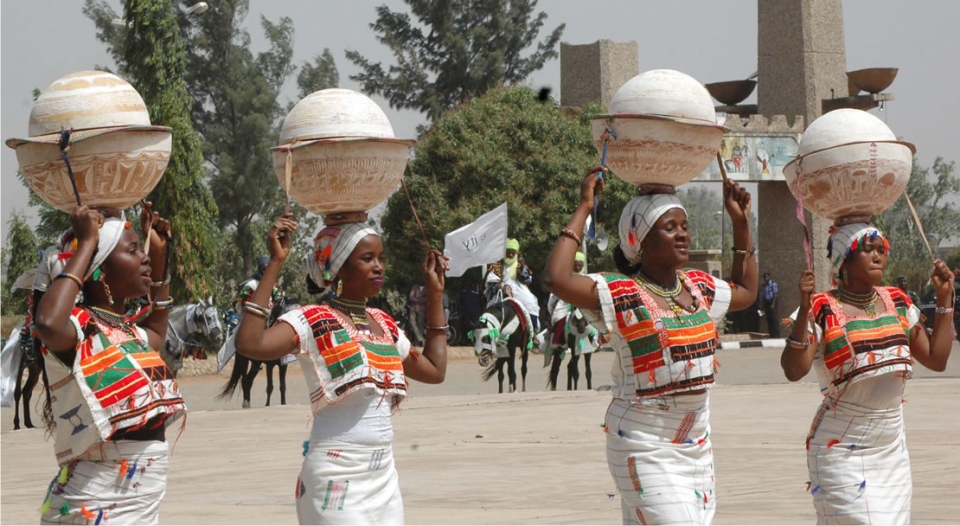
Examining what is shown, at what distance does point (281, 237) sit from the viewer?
16.7ft

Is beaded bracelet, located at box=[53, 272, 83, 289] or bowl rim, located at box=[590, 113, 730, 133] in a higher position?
bowl rim, located at box=[590, 113, 730, 133]

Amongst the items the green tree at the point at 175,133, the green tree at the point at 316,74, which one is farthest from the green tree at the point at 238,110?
the green tree at the point at 175,133

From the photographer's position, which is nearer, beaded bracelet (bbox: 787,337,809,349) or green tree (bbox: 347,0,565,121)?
beaded bracelet (bbox: 787,337,809,349)

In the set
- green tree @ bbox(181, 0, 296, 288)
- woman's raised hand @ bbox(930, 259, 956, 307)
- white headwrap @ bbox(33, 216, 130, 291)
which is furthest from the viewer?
green tree @ bbox(181, 0, 296, 288)

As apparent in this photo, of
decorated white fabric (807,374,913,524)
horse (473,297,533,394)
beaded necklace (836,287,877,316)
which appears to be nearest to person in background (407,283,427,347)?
horse (473,297,533,394)

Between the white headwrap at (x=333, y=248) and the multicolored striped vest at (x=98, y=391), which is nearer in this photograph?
the multicolored striped vest at (x=98, y=391)

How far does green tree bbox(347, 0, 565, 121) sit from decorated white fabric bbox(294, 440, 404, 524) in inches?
1851

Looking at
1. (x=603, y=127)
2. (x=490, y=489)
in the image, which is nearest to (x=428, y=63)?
(x=490, y=489)

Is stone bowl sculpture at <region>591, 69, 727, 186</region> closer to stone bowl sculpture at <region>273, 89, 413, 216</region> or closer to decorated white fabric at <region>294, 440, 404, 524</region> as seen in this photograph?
stone bowl sculpture at <region>273, 89, 413, 216</region>

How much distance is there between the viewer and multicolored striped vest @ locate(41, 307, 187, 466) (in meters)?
4.61

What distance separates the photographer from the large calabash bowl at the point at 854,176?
625 cm

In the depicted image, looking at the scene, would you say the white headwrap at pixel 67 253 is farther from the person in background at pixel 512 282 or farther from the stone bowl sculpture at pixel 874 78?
the stone bowl sculpture at pixel 874 78

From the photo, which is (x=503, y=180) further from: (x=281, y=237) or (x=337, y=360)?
(x=281, y=237)

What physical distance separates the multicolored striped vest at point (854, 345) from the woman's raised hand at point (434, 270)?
1.75 metres
